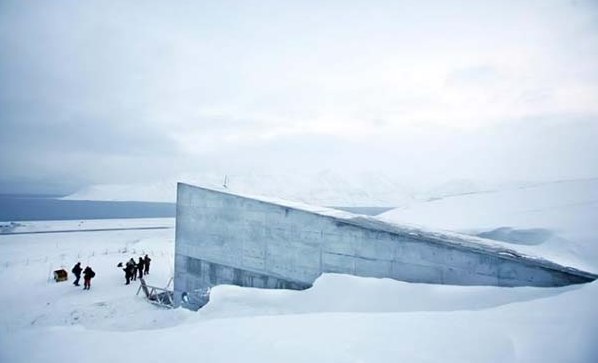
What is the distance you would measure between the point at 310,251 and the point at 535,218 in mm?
8174

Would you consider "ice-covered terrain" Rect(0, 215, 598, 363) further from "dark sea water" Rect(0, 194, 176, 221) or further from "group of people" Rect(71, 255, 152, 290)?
"dark sea water" Rect(0, 194, 176, 221)

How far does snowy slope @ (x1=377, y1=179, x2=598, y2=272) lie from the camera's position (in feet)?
27.5

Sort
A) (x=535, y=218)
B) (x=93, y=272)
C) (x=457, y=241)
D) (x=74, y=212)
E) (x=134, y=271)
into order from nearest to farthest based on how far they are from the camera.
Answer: (x=457, y=241)
(x=535, y=218)
(x=93, y=272)
(x=134, y=271)
(x=74, y=212)

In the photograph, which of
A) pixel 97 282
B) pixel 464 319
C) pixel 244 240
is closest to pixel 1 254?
pixel 97 282

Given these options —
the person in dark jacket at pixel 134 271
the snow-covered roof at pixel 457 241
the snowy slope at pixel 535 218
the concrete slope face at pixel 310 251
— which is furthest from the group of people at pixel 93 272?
the snowy slope at pixel 535 218

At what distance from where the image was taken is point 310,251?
9.20 m

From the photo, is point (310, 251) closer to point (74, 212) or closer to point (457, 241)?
point (457, 241)

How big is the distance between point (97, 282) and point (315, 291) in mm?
12921

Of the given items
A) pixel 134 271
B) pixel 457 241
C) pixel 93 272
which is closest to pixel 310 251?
pixel 457 241

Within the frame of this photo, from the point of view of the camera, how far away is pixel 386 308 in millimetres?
6348

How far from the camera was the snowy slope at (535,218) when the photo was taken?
837 centimetres

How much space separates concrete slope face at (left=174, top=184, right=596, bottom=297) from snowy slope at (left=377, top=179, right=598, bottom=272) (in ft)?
5.36

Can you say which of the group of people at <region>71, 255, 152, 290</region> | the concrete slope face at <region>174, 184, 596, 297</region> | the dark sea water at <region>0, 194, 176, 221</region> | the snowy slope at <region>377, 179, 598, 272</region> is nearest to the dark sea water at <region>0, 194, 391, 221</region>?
the dark sea water at <region>0, 194, 176, 221</region>

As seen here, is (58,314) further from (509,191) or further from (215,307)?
(509,191)
